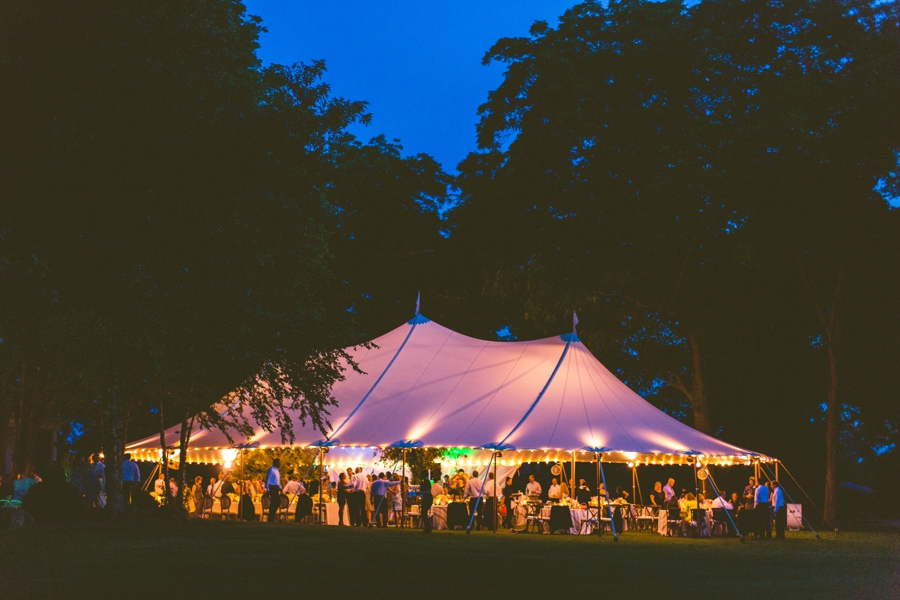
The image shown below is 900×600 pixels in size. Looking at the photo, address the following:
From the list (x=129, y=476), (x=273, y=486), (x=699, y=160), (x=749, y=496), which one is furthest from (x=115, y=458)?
(x=699, y=160)

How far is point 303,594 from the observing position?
7953 millimetres

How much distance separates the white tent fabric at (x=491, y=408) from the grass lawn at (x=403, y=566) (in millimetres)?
2665

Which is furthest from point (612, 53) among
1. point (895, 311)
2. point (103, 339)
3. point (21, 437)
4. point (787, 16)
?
point (21, 437)

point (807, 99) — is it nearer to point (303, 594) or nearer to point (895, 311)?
point (895, 311)

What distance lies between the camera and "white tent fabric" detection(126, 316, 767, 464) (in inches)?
781

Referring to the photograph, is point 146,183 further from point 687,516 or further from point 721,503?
point 721,503

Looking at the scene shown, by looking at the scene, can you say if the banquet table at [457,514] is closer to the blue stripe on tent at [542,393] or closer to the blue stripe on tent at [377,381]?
the blue stripe on tent at [542,393]

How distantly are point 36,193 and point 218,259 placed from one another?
97.4 inches

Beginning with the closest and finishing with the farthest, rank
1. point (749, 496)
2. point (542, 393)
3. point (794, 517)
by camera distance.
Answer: point (749, 496) < point (542, 393) < point (794, 517)

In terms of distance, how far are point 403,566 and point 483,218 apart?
1724 cm

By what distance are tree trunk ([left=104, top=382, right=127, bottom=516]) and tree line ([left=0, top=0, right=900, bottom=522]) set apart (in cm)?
8

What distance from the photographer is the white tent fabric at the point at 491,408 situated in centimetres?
1984

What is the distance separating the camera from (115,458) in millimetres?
17422

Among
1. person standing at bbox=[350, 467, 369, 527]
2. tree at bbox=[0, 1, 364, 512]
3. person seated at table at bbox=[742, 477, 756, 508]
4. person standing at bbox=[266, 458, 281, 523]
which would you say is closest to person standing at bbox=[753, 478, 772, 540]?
person seated at table at bbox=[742, 477, 756, 508]
